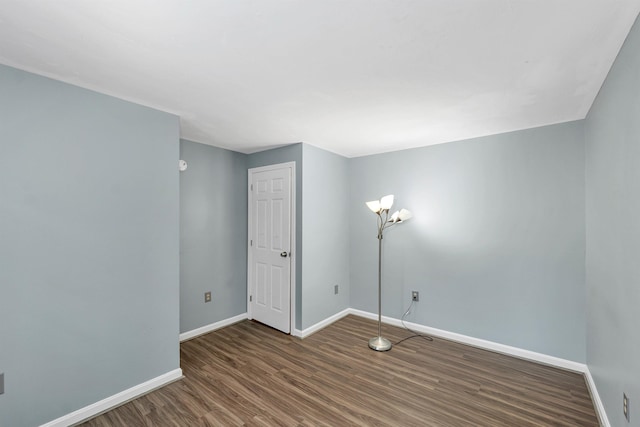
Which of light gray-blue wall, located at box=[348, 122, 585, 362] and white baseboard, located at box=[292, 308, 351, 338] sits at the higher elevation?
light gray-blue wall, located at box=[348, 122, 585, 362]

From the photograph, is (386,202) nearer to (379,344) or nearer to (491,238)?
(491,238)

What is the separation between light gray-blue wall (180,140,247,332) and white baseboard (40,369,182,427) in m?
0.91

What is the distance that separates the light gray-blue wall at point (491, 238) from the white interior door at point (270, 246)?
1192mm

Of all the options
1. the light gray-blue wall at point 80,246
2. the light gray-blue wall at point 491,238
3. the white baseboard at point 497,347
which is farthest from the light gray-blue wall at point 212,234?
the white baseboard at point 497,347

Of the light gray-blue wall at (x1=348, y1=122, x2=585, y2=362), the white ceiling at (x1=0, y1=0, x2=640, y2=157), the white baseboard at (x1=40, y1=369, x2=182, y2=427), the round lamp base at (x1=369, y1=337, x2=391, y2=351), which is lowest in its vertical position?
the round lamp base at (x1=369, y1=337, x2=391, y2=351)

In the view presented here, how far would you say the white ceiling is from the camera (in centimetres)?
128

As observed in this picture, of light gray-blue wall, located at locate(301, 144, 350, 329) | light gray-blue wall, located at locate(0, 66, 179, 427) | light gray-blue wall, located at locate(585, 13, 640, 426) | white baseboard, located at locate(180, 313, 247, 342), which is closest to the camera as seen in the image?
light gray-blue wall, located at locate(585, 13, 640, 426)

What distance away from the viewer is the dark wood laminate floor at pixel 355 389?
6.80 ft

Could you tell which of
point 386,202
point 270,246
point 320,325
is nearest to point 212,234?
point 270,246

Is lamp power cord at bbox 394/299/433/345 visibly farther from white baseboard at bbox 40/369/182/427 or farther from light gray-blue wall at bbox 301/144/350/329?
white baseboard at bbox 40/369/182/427

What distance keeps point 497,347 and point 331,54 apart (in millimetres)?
3305

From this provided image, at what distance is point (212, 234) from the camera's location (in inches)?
146

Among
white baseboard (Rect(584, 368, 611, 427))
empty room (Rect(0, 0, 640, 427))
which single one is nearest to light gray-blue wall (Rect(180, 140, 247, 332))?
empty room (Rect(0, 0, 640, 427))

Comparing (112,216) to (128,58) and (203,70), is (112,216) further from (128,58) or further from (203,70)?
(203,70)
